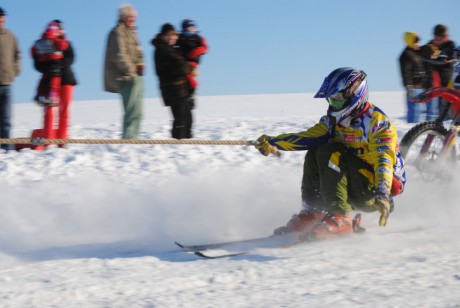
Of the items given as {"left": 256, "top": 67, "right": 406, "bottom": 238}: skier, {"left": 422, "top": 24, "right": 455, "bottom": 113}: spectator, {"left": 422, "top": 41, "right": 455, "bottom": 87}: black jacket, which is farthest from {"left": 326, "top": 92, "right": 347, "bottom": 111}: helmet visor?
{"left": 422, "top": 24, "right": 455, "bottom": 113}: spectator

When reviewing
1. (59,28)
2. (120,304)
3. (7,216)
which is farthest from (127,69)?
(120,304)

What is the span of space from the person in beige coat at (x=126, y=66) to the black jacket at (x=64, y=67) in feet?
1.46

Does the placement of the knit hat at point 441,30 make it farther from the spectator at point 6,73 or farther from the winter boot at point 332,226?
the winter boot at point 332,226

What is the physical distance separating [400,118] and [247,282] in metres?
9.62

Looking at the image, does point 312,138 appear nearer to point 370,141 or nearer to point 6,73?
point 370,141

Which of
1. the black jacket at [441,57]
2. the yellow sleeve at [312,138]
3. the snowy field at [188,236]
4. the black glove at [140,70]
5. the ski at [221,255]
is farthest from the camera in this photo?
the black jacket at [441,57]

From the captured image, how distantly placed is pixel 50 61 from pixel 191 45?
6.20 feet

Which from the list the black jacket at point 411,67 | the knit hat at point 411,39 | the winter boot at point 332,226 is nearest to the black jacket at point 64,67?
the winter boot at point 332,226

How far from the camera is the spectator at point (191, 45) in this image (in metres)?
8.97

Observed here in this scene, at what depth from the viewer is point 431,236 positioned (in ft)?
16.6

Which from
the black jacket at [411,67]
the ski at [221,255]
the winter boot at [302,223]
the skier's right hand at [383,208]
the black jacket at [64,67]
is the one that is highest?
the black jacket at [411,67]

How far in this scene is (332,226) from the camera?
489cm

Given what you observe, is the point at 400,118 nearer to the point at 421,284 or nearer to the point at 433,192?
the point at 433,192

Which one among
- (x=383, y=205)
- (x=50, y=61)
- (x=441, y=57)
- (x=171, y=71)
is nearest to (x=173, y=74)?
(x=171, y=71)
